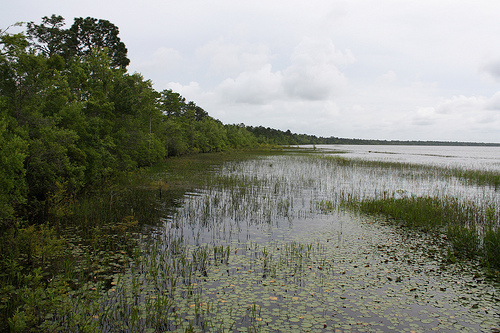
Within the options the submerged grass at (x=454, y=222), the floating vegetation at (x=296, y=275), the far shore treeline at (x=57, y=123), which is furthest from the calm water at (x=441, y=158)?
the far shore treeline at (x=57, y=123)

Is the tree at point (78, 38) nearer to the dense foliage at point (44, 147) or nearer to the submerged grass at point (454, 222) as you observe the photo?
the dense foliage at point (44, 147)

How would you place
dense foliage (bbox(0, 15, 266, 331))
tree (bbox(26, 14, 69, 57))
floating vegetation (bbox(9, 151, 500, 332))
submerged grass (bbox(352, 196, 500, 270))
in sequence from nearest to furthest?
floating vegetation (bbox(9, 151, 500, 332))
dense foliage (bbox(0, 15, 266, 331))
submerged grass (bbox(352, 196, 500, 270))
tree (bbox(26, 14, 69, 57))

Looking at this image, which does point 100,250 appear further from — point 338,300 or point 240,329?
point 338,300

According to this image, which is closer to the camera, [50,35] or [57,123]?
[57,123]

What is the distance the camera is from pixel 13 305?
5383 millimetres

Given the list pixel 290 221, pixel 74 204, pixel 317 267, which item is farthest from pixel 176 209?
pixel 317 267

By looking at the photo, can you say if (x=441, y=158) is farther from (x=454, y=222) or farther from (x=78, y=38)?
(x=78, y=38)

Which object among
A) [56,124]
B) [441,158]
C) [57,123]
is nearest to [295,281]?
[57,123]

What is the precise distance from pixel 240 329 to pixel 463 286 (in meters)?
5.56

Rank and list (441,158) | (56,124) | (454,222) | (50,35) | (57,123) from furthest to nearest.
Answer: (441,158) → (50,35) → (56,124) → (57,123) → (454,222)

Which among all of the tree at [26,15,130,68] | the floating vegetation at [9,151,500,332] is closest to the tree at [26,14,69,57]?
the tree at [26,15,130,68]

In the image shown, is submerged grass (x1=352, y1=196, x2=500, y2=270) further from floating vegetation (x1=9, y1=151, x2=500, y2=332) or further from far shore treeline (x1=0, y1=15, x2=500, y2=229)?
far shore treeline (x1=0, y1=15, x2=500, y2=229)

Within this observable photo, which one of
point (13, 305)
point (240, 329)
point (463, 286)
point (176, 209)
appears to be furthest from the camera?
point (176, 209)

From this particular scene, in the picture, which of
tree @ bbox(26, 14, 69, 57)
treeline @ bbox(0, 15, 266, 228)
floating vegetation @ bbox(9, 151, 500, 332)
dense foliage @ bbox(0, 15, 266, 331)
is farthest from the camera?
tree @ bbox(26, 14, 69, 57)
